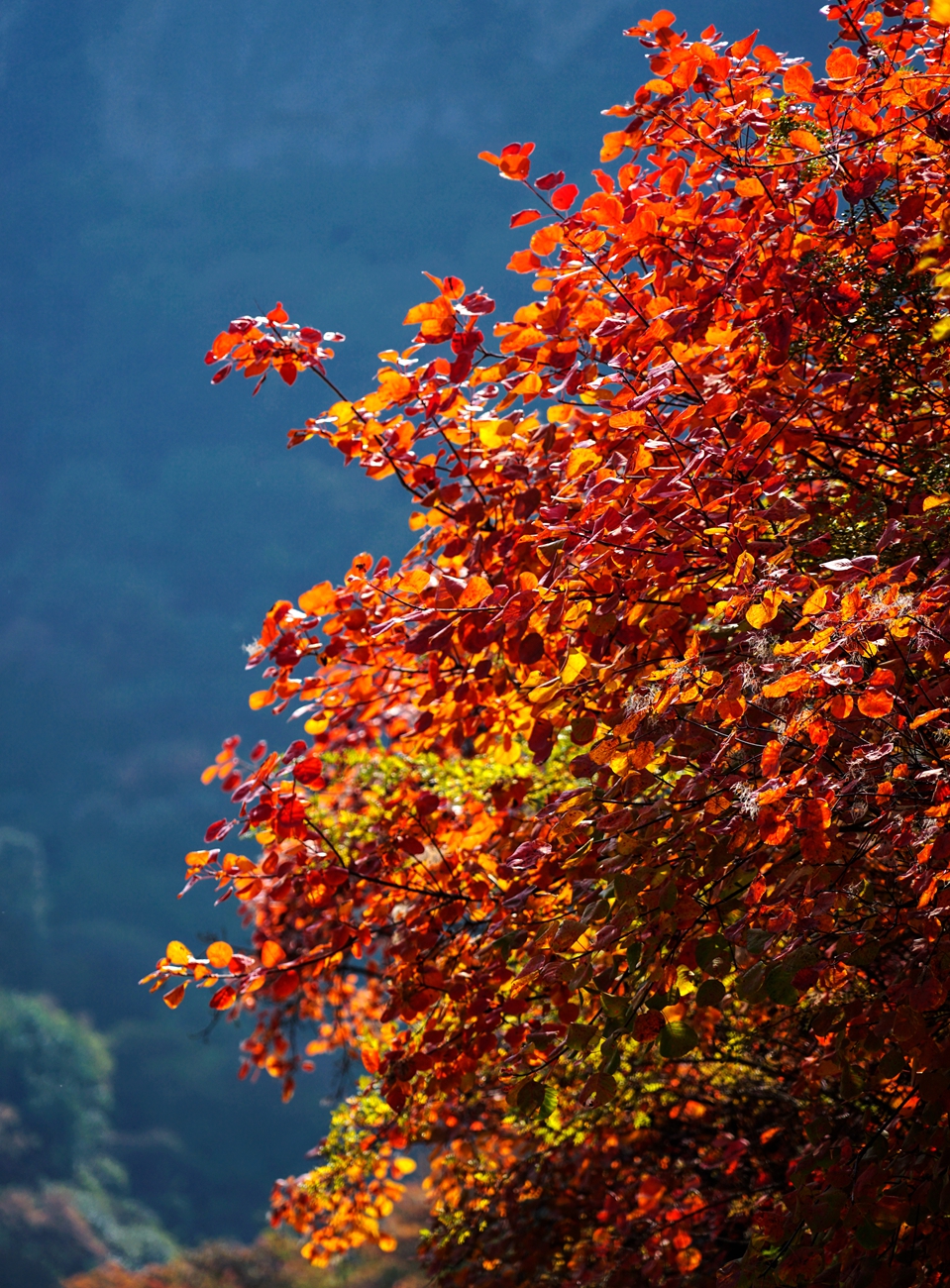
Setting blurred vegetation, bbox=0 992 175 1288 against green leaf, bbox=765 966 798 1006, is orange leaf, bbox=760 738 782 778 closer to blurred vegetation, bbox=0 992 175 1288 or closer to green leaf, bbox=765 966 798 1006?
green leaf, bbox=765 966 798 1006

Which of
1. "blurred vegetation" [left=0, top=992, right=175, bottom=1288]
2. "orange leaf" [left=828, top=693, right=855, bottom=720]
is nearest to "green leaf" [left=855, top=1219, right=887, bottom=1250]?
"orange leaf" [left=828, top=693, right=855, bottom=720]

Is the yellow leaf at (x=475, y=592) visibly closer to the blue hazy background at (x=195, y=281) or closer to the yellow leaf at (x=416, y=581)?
the yellow leaf at (x=416, y=581)

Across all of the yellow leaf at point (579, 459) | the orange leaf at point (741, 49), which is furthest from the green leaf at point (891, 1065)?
the orange leaf at point (741, 49)

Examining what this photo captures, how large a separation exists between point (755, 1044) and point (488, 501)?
2.21 metres

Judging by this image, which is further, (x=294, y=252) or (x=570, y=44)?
(x=294, y=252)

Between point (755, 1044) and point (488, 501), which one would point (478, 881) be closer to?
point (488, 501)

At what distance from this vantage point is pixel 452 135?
41469mm

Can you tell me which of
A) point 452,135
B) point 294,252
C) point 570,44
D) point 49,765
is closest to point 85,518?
point 49,765

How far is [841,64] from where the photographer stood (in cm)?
190

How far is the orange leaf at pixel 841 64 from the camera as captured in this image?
1.87 m

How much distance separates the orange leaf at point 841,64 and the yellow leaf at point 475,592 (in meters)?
1.19

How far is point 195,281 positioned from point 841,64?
143ft

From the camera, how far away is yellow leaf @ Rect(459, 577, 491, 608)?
64.4 inches

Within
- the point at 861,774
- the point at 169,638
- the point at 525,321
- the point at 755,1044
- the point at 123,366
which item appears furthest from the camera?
the point at 123,366
